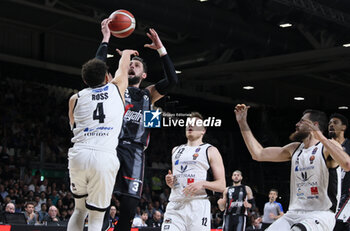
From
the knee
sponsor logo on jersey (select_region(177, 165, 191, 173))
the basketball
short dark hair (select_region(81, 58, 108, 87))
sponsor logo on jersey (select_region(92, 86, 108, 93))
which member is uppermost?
the basketball

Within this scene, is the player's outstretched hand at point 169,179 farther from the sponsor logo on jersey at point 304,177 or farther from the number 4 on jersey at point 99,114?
the number 4 on jersey at point 99,114

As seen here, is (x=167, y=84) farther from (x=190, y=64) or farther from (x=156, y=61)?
(x=190, y=64)

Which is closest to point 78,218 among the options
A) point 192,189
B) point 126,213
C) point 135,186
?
point 126,213

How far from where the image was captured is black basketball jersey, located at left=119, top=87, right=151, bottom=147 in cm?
642

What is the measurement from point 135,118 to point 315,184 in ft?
6.94

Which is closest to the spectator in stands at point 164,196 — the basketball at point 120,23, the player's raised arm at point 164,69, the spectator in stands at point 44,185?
the spectator in stands at point 44,185

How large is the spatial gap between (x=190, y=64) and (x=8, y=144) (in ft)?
22.8

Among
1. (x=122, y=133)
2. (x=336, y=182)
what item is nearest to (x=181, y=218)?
(x=122, y=133)

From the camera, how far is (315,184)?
5.86 m

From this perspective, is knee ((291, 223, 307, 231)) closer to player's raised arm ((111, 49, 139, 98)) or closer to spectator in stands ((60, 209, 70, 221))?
player's raised arm ((111, 49, 139, 98))

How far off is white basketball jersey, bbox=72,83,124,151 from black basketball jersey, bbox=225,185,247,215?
8471mm

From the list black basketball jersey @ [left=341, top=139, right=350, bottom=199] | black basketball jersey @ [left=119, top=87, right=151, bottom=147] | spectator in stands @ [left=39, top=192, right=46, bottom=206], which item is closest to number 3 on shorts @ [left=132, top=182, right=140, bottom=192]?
black basketball jersey @ [left=119, top=87, right=151, bottom=147]

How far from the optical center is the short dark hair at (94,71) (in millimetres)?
5501

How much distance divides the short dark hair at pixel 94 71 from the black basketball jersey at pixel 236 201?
8.60 metres
